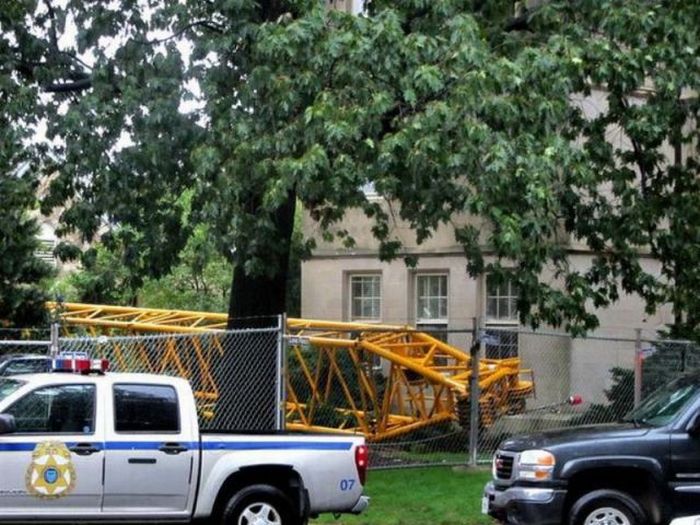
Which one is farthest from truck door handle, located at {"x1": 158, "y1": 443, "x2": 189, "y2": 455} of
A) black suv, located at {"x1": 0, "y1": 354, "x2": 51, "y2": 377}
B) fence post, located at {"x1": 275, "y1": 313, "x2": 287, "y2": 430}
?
black suv, located at {"x1": 0, "y1": 354, "x2": 51, "y2": 377}

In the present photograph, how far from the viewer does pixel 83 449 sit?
36.9 ft

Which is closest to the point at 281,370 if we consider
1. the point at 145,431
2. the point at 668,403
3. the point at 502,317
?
the point at 145,431

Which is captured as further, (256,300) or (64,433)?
(256,300)

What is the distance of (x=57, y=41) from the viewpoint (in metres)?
16.8

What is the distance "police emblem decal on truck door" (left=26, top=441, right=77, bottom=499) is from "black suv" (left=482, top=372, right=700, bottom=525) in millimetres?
3975

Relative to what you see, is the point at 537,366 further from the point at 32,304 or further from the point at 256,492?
the point at 256,492

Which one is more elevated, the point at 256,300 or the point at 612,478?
the point at 256,300

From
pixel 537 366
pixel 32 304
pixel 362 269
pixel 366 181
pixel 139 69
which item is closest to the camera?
pixel 366 181

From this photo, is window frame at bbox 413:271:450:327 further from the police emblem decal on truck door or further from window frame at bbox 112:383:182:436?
the police emblem decal on truck door

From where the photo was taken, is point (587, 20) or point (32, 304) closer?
point (587, 20)

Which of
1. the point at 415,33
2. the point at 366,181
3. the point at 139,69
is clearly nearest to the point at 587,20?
the point at 415,33

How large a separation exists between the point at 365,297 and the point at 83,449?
602 inches

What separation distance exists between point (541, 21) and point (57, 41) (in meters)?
6.16

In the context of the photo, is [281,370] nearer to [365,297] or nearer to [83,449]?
[83,449]
